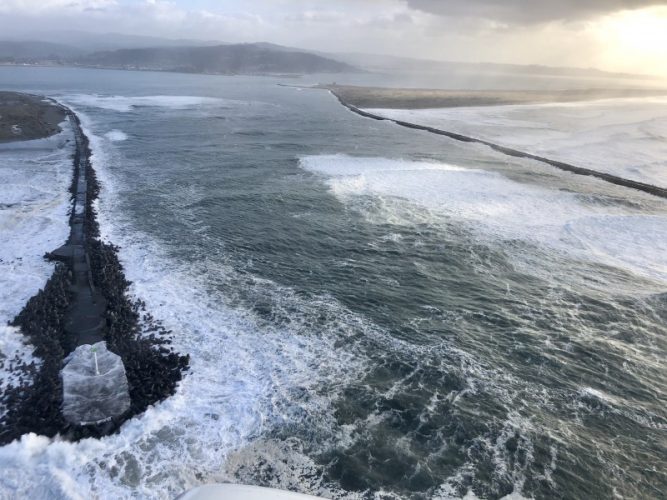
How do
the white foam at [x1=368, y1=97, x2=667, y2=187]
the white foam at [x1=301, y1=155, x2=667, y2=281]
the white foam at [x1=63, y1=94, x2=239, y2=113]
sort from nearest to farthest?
the white foam at [x1=301, y1=155, x2=667, y2=281]
the white foam at [x1=368, y1=97, x2=667, y2=187]
the white foam at [x1=63, y1=94, x2=239, y2=113]

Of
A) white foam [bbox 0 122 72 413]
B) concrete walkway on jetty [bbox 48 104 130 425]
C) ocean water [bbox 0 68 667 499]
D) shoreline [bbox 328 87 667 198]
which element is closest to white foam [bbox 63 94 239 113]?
shoreline [bbox 328 87 667 198]

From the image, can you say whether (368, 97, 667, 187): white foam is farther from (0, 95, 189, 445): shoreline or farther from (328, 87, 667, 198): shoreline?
(0, 95, 189, 445): shoreline

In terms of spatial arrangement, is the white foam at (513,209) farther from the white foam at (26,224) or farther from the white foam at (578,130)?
the white foam at (26,224)

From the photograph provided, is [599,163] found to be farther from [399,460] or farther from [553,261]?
[399,460]

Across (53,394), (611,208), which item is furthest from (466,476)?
(611,208)

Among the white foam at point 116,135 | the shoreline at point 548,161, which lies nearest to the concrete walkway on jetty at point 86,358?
the white foam at point 116,135

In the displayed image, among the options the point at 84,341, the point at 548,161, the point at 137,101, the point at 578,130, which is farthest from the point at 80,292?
the point at 137,101

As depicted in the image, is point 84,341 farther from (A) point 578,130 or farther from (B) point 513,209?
(A) point 578,130

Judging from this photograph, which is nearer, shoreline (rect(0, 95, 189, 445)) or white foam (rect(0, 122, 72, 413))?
shoreline (rect(0, 95, 189, 445))
